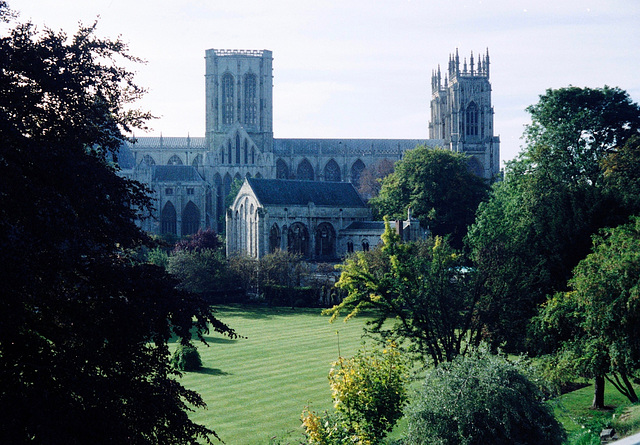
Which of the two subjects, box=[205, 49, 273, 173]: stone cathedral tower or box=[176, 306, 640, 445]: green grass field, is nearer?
box=[176, 306, 640, 445]: green grass field

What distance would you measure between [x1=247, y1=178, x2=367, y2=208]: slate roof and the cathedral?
18219mm

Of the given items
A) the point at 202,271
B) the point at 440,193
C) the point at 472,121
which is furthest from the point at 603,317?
the point at 472,121

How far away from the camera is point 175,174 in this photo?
90688 millimetres

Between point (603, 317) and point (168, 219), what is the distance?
74399 mm

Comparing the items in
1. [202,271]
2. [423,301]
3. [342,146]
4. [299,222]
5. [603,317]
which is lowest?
[603,317]

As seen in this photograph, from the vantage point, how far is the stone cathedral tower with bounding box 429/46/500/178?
107m

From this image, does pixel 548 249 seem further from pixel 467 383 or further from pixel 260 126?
pixel 260 126

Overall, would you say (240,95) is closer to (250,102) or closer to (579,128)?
(250,102)

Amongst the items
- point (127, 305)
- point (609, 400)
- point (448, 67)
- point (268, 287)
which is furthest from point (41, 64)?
point (448, 67)

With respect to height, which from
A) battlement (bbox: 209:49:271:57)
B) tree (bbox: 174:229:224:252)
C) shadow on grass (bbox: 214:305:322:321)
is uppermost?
battlement (bbox: 209:49:271:57)

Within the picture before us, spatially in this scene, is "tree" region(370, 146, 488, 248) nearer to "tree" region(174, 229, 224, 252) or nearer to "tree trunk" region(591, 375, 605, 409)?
"tree" region(174, 229, 224, 252)

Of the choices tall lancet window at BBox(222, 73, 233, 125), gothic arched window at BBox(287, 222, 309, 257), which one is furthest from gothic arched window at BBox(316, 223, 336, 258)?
tall lancet window at BBox(222, 73, 233, 125)

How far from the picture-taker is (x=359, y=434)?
16672 mm

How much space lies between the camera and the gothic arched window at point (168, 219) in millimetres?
89125
